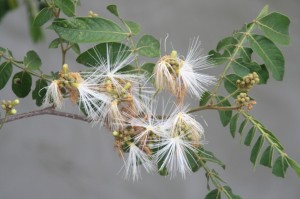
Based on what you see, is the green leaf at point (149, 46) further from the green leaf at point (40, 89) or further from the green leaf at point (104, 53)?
the green leaf at point (40, 89)

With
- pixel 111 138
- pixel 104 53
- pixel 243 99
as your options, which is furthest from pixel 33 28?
pixel 111 138

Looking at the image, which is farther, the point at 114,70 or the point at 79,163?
the point at 79,163

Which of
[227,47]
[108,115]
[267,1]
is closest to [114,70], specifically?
[108,115]

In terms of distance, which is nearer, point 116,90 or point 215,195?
point 116,90

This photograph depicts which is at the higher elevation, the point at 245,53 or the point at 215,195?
the point at 245,53

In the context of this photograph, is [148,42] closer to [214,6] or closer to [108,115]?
Result: [108,115]

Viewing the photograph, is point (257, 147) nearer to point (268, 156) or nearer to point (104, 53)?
point (268, 156)
